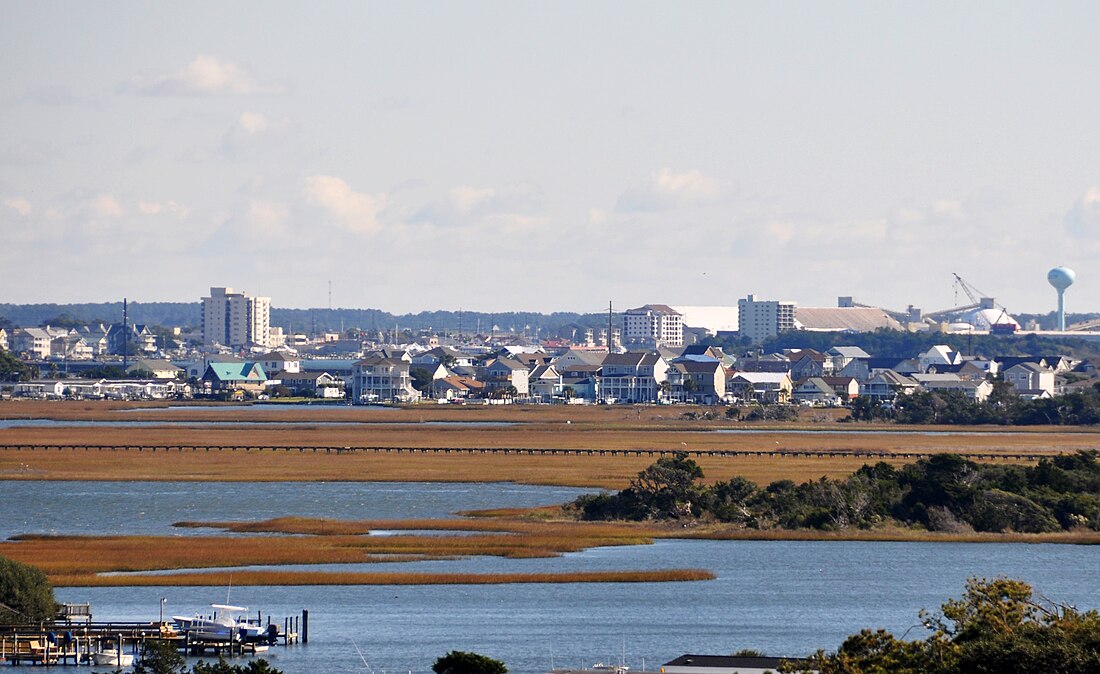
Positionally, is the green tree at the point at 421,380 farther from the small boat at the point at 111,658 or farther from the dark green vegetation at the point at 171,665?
the dark green vegetation at the point at 171,665

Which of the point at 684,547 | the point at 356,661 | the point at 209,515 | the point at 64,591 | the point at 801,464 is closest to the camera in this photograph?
the point at 356,661

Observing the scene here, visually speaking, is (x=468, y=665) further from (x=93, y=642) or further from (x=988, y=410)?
(x=988, y=410)

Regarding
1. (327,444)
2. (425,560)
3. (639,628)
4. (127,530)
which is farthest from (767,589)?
(327,444)

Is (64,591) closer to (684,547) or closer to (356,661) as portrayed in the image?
(356,661)

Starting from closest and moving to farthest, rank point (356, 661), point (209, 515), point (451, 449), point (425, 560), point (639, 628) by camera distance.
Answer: point (356, 661), point (639, 628), point (425, 560), point (209, 515), point (451, 449)

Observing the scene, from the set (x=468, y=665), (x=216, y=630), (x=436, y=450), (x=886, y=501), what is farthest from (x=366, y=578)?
(x=436, y=450)
